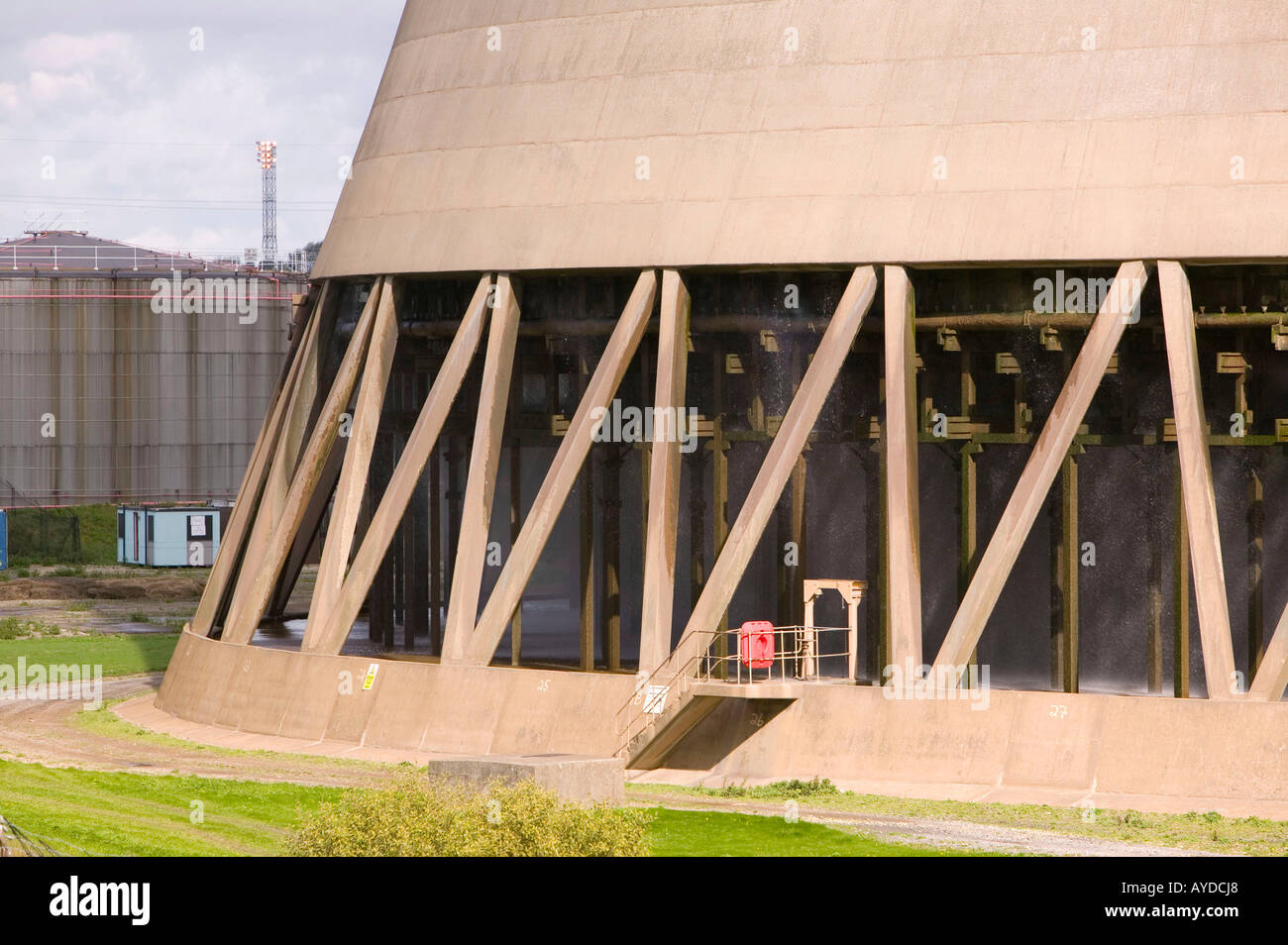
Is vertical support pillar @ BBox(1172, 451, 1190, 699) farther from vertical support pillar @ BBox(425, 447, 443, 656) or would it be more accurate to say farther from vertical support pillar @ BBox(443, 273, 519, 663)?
vertical support pillar @ BBox(425, 447, 443, 656)

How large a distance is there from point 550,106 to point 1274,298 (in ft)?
37.7

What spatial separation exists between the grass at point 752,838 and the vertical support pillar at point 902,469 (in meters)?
4.22

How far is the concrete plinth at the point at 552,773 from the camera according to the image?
2144 centimetres

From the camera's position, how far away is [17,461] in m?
71.6

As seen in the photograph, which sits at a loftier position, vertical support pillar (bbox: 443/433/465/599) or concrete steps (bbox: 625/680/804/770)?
vertical support pillar (bbox: 443/433/465/599)

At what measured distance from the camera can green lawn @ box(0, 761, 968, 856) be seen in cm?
2158

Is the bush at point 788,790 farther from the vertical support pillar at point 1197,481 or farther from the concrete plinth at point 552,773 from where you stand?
the vertical support pillar at point 1197,481

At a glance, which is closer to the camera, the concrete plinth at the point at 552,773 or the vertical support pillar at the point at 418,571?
the concrete plinth at the point at 552,773

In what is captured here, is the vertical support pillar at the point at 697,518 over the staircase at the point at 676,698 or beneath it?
over

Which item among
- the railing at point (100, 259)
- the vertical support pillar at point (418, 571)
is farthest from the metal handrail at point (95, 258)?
the vertical support pillar at point (418, 571)

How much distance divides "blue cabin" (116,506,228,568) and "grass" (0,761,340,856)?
40.0m

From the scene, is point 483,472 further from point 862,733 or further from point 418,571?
point 418,571

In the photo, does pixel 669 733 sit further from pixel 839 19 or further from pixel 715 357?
pixel 839 19

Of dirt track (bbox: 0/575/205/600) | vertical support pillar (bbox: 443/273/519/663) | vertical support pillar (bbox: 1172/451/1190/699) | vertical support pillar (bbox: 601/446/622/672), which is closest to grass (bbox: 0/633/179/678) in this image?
dirt track (bbox: 0/575/205/600)
